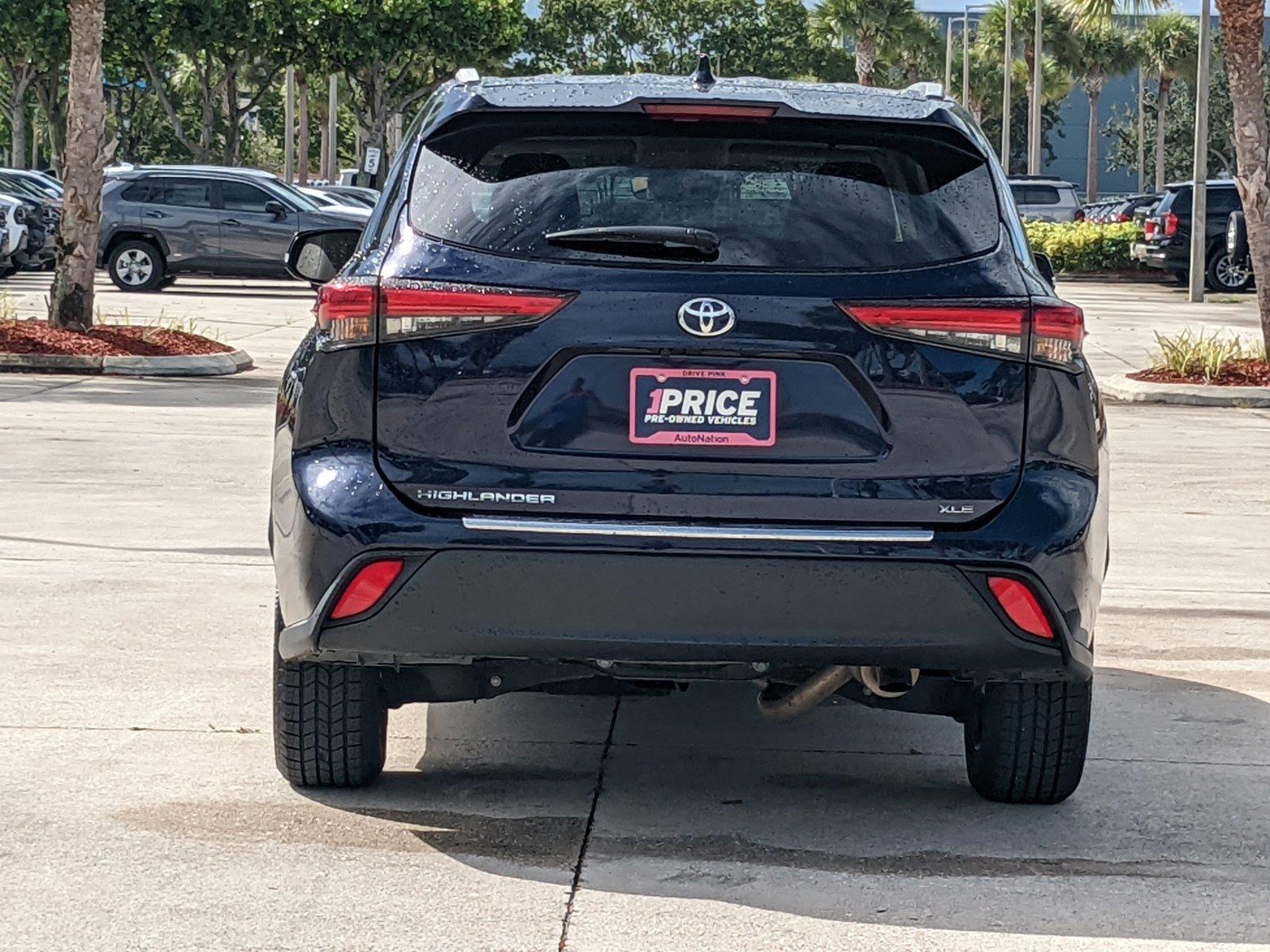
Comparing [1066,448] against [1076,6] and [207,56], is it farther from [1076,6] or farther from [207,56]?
[207,56]

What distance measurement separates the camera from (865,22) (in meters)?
70.2

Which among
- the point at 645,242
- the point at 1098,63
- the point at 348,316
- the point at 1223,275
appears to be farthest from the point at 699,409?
the point at 1098,63

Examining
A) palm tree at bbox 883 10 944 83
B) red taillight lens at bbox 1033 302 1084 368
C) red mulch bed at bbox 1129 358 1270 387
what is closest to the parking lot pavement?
red taillight lens at bbox 1033 302 1084 368

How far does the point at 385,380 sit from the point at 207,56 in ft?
154

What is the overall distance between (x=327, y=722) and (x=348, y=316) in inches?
41.7

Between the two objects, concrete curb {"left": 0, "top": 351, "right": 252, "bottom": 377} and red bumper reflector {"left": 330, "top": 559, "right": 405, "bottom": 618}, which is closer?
red bumper reflector {"left": 330, "top": 559, "right": 405, "bottom": 618}

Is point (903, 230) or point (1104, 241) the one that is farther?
point (1104, 241)

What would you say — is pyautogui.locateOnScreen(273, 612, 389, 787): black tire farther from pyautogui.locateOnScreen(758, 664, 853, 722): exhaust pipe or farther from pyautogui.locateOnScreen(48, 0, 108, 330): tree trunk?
pyautogui.locateOnScreen(48, 0, 108, 330): tree trunk

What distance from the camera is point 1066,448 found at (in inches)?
184

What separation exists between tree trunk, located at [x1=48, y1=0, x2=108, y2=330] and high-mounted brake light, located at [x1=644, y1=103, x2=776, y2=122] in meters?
13.0

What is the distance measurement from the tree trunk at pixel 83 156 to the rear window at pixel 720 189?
12.9 meters

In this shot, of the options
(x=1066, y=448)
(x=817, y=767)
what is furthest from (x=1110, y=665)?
(x=1066, y=448)

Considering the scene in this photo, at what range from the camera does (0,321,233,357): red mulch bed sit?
699 inches

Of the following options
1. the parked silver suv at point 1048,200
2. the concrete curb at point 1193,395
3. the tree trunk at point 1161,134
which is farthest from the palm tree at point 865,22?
the concrete curb at point 1193,395
